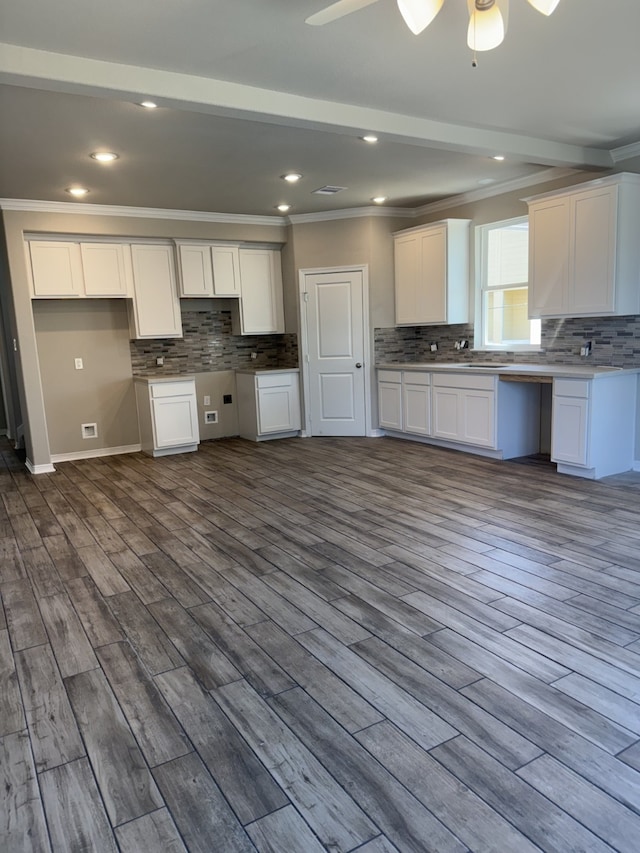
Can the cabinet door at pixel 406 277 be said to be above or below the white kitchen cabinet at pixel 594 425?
above

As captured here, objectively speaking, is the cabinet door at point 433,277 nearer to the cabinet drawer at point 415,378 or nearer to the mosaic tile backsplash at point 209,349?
the cabinet drawer at point 415,378

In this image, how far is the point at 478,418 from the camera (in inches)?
219

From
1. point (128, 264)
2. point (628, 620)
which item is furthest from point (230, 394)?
point (628, 620)

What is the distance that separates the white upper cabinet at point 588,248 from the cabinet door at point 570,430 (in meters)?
0.76

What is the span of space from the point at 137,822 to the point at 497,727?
44.4 inches

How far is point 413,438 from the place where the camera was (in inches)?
260

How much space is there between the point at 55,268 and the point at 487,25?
4837 millimetres

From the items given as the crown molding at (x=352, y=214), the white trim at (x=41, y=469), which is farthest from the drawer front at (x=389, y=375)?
the white trim at (x=41, y=469)

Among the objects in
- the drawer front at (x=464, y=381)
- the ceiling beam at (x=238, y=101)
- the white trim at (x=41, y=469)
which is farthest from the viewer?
the white trim at (x=41, y=469)

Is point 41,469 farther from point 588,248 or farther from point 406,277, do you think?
point 588,248

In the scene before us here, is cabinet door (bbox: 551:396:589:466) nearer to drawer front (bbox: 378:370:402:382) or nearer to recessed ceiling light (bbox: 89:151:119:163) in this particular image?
drawer front (bbox: 378:370:402:382)

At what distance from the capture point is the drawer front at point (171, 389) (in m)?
6.16

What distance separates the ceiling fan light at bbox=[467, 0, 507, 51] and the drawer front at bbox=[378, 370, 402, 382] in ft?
14.0

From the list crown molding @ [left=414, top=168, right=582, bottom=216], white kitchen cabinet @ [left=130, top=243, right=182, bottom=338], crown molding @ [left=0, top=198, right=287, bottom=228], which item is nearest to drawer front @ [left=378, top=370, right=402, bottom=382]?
crown molding @ [left=414, top=168, right=582, bottom=216]
